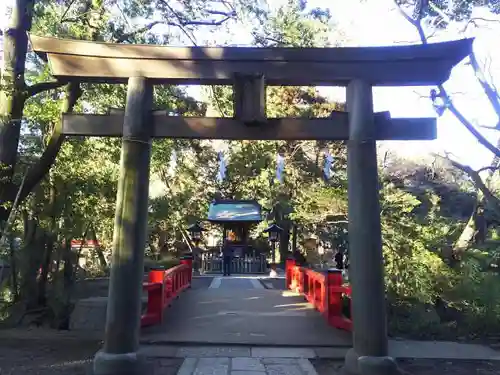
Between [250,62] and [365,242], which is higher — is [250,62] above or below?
above

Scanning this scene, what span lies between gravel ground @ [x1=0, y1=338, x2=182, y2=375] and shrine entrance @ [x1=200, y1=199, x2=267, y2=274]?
14.8m

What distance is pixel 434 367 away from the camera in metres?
5.91

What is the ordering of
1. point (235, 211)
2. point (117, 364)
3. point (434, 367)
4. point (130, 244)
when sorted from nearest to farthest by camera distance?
point (117, 364) → point (130, 244) → point (434, 367) → point (235, 211)

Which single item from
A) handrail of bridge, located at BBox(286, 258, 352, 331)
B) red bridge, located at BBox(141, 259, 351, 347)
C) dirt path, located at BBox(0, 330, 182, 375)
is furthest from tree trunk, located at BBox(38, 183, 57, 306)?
handrail of bridge, located at BBox(286, 258, 352, 331)

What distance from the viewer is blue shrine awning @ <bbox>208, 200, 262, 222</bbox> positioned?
22.7 m

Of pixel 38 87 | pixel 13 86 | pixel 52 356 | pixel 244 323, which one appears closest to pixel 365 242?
pixel 244 323

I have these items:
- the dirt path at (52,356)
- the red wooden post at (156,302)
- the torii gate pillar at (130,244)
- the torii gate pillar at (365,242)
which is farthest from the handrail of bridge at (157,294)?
the torii gate pillar at (365,242)

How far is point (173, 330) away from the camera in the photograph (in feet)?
25.0

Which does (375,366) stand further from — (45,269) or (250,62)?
(45,269)

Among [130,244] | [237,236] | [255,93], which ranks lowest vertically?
[130,244]

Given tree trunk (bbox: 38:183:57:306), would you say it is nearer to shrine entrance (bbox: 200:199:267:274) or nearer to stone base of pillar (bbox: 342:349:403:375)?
stone base of pillar (bbox: 342:349:403:375)

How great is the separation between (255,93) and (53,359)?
4.38m

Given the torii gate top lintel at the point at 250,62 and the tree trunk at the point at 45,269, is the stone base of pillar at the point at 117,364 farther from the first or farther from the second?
the tree trunk at the point at 45,269

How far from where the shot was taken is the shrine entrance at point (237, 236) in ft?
72.1
